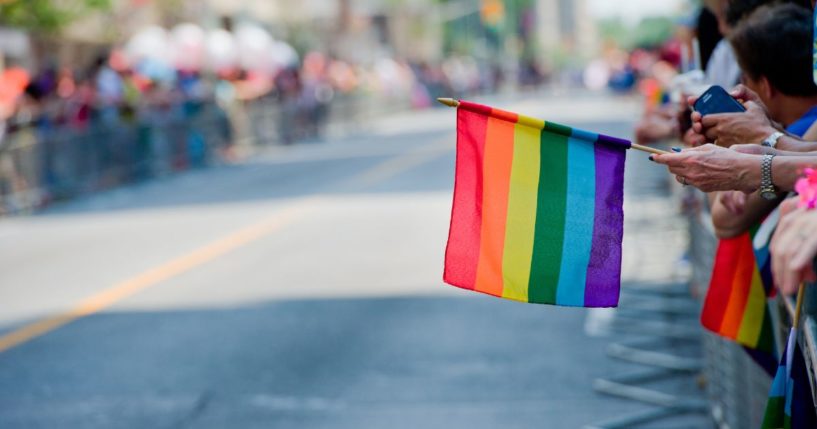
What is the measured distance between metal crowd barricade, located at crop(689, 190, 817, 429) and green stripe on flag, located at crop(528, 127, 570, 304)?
74cm

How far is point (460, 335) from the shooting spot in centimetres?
935

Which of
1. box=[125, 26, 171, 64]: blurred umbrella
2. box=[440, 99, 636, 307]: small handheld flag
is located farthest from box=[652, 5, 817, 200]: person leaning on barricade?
box=[125, 26, 171, 64]: blurred umbrella

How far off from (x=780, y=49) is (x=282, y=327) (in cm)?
587

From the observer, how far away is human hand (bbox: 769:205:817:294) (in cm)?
274

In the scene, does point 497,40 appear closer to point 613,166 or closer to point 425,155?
point 425,155

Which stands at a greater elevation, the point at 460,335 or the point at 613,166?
the point at 613,166

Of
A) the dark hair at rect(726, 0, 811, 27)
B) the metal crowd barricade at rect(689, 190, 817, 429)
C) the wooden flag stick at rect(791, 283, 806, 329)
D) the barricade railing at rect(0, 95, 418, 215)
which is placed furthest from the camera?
the barricade railing at rect(0, 95, 418, 215)

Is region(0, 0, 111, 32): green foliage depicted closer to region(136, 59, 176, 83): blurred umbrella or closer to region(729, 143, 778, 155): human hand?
region(136, 59, 176, 83): blurred umbrella

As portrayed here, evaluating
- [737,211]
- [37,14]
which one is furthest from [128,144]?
[737,211]

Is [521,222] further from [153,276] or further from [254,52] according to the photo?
[254,52]

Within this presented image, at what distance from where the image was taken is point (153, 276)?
40.1ft

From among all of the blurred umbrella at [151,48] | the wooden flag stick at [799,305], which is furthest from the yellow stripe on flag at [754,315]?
the blurred umbrella at [151,48]

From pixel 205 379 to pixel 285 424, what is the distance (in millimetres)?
1204

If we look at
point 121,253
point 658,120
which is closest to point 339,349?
point 658,120
